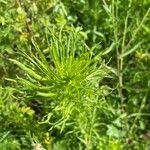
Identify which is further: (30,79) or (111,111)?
(111,111)

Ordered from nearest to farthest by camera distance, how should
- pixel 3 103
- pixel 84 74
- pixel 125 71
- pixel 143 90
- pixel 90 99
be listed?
pixel 84 74, pixel 90 99, pixel 3 103, pixel 143 90, pixel 125 71

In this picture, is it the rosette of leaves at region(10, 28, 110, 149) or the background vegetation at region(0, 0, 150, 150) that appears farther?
the background vegetation at region(0, 0, 150, 150)

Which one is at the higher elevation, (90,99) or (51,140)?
(90,99)

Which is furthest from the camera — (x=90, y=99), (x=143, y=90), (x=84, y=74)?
(x=143, y=90)

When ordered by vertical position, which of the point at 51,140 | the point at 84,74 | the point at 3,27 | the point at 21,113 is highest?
the point at 3,27

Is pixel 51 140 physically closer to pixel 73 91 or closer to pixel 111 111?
pixel 111 111

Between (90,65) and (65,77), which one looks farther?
(90,65)

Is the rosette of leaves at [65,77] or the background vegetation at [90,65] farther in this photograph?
the background vegetation at [90,65]

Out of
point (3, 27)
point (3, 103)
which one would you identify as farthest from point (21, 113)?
point (3, 27)
